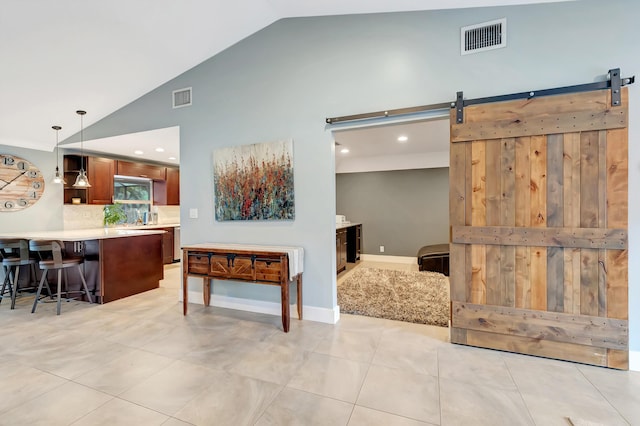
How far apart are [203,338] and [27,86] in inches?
143

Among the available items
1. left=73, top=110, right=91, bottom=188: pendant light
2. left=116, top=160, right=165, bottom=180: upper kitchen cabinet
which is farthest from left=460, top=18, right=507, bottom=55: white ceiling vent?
left=116, top=160, right=165, bottom=180: upper kitchen cabinet

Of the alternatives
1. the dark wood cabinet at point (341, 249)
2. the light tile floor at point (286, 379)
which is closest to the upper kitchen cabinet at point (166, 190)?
the light tile floor at point (286, 379)

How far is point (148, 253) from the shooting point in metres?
4.25

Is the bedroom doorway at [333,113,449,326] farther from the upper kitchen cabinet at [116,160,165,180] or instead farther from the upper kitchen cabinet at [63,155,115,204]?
the upper kitchen cabinet at [63,155,115,204]

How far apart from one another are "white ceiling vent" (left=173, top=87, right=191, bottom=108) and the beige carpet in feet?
10.9

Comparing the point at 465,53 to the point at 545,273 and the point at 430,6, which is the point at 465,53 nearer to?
the point at 430,6

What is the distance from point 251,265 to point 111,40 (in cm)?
278

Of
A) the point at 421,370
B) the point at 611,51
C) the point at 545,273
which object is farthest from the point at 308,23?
the point at 421,370

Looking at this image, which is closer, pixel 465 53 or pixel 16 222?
pixel 465 53

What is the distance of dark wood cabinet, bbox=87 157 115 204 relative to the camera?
198 inches

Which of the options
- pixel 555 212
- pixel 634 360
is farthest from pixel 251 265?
pixel 634 360

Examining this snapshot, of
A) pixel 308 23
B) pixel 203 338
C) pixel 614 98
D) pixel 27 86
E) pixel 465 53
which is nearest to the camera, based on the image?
pixel 614 98

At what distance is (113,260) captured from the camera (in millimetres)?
3770

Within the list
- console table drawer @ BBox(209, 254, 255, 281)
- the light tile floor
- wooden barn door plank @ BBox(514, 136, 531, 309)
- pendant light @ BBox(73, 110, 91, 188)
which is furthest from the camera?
pendant light @ BBox(73, 110, 91, 188)
